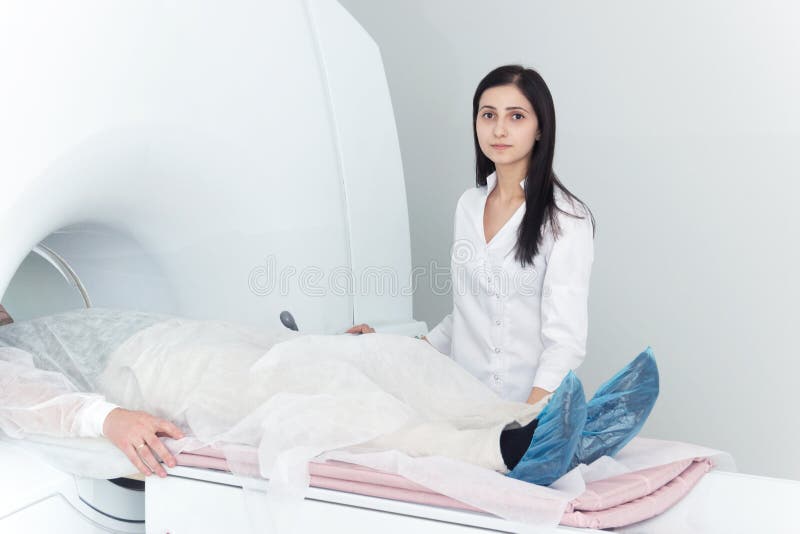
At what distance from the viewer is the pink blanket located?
100 cm

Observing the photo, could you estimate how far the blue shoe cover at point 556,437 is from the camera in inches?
39.0

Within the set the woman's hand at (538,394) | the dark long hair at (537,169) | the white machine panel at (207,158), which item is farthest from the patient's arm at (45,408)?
the dark long hair at (537,169)

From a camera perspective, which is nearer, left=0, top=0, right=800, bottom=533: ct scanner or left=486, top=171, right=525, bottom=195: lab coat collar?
left=0, top=0, right=800, bottom=533: ct scanner

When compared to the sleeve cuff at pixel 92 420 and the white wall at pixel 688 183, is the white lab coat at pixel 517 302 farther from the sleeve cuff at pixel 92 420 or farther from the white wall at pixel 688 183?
the white wall at pixel 688 183

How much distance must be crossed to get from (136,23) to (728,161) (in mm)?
1757

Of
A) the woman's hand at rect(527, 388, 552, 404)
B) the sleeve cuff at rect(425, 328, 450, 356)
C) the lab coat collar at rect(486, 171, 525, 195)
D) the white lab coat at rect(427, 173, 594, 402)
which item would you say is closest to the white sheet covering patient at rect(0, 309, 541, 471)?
the woman's hand at rect(527, 388, 552, 404)

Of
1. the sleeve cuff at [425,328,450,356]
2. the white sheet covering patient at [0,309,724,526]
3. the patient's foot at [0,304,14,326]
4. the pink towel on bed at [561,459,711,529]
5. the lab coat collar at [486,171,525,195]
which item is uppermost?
the lab coat collar at [486,171,525,195]

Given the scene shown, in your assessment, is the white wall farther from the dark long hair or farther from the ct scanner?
the dark long hair

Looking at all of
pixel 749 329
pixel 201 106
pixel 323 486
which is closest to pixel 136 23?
pixel 201 106

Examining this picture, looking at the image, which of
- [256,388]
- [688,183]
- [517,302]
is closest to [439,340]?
[517,302]

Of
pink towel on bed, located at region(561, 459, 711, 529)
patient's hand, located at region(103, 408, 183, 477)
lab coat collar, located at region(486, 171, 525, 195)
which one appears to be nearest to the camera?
pink towel on bed, located at region(561, 459, 711, 529)

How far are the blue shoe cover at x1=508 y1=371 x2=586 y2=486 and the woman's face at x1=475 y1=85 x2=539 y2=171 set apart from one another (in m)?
0.72

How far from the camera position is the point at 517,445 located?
42.5 inches

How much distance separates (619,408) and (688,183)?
1.51 meters
